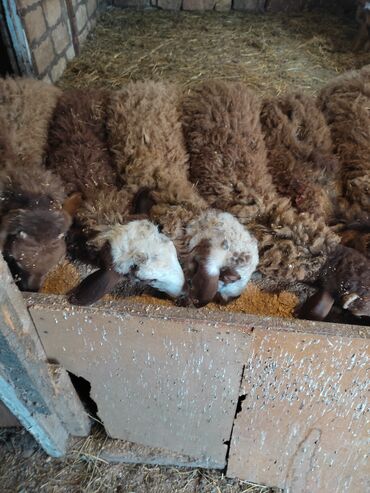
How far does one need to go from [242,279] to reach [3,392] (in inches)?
42.8

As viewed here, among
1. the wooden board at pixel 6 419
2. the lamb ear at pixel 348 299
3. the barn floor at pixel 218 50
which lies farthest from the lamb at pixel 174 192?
the barn floor at pixel 218 50

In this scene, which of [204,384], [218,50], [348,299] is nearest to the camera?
[348,299]

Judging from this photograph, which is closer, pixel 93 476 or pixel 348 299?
pixel 348 299

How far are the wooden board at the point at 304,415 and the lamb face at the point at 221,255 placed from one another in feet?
0.92

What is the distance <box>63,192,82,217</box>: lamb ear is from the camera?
1.77 meters

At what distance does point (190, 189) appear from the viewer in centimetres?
183

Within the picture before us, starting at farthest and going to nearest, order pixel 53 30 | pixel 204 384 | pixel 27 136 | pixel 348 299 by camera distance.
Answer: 1. pixel 53 30
2. pixel 27 136
3. pixel 204 384
4. pixel 348 299

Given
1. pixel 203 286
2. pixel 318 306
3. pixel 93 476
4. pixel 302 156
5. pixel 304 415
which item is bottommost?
pixel 93 476

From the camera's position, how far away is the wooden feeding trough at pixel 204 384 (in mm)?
1442

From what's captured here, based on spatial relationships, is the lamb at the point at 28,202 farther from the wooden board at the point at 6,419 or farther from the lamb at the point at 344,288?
the lamb at the point at 344,288

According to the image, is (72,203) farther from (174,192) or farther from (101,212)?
(174,192)

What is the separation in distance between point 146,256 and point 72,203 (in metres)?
0.46

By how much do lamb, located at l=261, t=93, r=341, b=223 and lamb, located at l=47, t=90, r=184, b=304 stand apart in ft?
2.14

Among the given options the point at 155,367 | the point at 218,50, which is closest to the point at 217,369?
the point at 155,367
